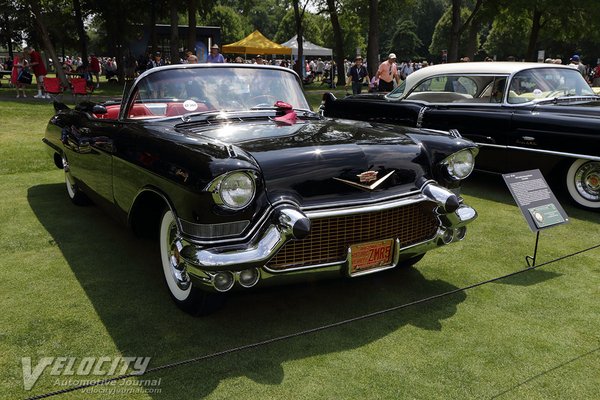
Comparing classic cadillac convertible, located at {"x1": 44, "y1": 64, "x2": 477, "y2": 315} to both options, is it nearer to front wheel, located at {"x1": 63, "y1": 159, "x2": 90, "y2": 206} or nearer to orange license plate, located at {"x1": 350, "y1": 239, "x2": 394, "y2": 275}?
orange license plate, located at {"x1": 350, "y1": 239, "x2": 394, "y2": 275}

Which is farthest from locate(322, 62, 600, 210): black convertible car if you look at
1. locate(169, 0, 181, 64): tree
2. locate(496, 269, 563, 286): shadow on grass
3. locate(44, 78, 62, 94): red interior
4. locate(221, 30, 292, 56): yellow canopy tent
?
locate(221, 30, 292, 56): yellow canopy tent

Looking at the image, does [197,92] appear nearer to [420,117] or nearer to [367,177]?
[367,177]

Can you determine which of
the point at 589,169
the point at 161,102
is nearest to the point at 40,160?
the point at 161,102

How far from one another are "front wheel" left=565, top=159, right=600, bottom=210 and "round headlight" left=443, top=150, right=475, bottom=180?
8.96ft

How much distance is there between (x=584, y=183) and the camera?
5875mm

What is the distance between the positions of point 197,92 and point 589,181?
437 centimetres

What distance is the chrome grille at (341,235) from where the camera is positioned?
2.91 metres

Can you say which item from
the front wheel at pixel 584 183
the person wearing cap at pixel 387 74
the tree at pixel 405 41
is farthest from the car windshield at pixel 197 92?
the tree at pixel 405 41

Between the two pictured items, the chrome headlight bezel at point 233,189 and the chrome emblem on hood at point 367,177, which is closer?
the chrome headlight bezel at point 233,189

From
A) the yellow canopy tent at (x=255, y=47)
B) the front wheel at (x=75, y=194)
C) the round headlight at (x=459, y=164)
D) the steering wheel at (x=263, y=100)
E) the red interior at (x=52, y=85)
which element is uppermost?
the yellow canopy tent at (x=255, y=47)

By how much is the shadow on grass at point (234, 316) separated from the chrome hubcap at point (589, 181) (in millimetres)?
2903

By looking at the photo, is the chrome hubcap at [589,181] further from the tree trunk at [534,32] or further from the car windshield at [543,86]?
the tree trunk at [534,32]

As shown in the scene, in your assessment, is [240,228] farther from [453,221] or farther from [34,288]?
[34,288]

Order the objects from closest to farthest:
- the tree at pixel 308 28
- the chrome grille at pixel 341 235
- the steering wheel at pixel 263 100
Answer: the chrome grille at pixel 341 235 → the steering wheel at pixel 263 100 → the tree at pixel 308 28
